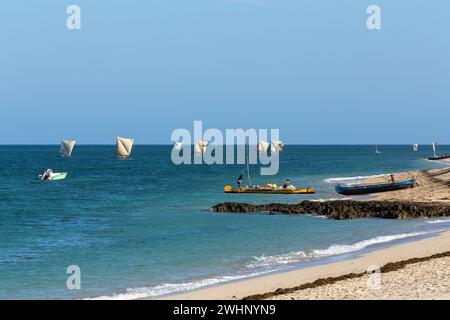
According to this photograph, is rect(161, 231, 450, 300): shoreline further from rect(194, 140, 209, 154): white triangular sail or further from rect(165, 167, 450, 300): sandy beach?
rect(194, 140, 209, 154): white triangular sail

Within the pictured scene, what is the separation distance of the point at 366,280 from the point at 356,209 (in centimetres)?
2622

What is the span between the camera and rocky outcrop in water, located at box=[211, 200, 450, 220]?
1703 inches

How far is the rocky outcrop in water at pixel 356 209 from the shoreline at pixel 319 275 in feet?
46.1

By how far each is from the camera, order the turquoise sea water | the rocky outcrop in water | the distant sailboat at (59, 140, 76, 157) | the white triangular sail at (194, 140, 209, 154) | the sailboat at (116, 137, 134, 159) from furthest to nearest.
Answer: the distant sailboat at (59, 140, 76, 157)
the sailboat at (116, 137, 134, 159)
the white triangular sail at (194, 140, 209, 154)
the rocky outcrop in water
the turquoise sea water

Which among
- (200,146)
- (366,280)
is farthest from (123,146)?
(366,280)

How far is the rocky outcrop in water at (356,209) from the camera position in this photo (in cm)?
4325

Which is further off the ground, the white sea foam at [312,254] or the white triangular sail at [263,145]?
the white triangular sail at [263,145]

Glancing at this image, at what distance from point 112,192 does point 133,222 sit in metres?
30.4

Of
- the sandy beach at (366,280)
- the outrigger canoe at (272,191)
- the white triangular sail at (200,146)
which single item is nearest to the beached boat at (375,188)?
the outrigger canoe at (272,191)

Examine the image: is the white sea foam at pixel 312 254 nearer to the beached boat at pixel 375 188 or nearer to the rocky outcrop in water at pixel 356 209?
the rocky outcrop in water at pixel 356 209

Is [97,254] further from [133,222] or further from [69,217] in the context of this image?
[69,217]

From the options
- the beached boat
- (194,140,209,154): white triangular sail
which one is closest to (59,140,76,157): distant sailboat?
(194,140,209,154): white triangular sail

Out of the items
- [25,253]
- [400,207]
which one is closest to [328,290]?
[25,253]
